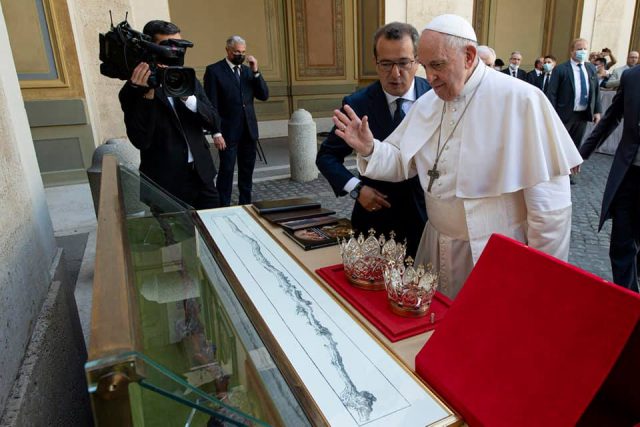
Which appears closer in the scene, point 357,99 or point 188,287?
point 188,287

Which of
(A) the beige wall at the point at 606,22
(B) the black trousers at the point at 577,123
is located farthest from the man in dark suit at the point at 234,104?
(A) the beige wall at the point at 606,22

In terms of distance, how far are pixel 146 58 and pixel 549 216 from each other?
6.55ft

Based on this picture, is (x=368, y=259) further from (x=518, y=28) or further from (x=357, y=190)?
(x=518, y=28)

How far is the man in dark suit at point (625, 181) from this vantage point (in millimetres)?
2793

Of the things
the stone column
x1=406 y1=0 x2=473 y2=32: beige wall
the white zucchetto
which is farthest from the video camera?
x1=406 y1=0 x2=473 y2=32: beige wall

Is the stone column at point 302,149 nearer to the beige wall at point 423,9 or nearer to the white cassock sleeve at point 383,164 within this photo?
the beige wall at point 423,9

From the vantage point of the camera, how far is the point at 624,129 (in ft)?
9.43

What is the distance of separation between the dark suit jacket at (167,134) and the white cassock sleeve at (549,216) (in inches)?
78.0

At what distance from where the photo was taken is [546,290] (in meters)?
0.90

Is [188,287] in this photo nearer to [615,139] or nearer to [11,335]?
[11,335]

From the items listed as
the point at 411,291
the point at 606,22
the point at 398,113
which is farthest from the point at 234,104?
the point at 606,22

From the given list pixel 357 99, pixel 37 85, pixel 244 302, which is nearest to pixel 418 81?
pixel 357 99

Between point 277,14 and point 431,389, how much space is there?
36.1ft

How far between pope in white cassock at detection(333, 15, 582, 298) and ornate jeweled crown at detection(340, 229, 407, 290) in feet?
1.21
